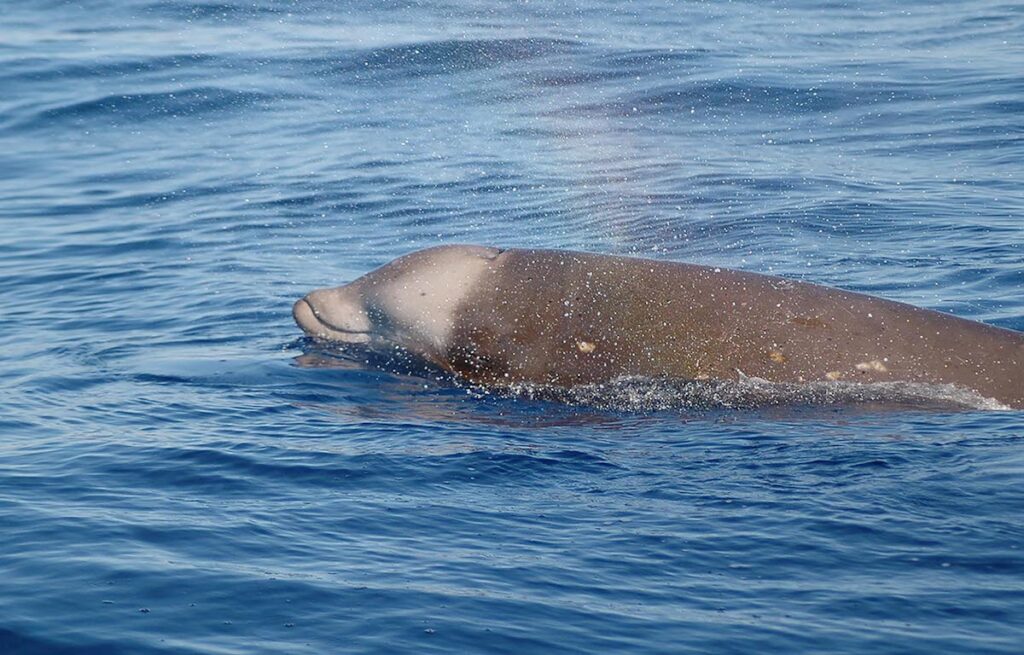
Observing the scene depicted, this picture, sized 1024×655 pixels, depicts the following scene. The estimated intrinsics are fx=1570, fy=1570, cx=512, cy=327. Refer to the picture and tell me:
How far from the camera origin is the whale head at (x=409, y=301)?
10.0 m

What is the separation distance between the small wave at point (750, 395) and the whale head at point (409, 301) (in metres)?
0.95

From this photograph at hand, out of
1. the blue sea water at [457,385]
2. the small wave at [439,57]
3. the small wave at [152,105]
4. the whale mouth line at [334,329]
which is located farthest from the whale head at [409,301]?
the small wave at [439,57]

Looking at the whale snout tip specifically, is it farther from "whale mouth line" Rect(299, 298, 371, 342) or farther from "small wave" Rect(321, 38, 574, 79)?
"small wave" Rect(321, 38, 574, 79)

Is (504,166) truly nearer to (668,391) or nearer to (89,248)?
(89,248)

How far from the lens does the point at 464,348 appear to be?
991 centimetres

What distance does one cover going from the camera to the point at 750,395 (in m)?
9.16

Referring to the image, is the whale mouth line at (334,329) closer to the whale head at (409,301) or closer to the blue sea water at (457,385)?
the whale head at (409,301)

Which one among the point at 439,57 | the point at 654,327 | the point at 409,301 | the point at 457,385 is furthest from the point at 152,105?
the point at 654,327

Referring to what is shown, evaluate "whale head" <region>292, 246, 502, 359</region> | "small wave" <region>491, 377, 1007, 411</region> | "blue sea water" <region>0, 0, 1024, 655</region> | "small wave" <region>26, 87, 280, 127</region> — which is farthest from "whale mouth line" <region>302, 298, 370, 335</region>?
"small wave" <region>26, 87, 280, 127</region>

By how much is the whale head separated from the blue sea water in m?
0.43

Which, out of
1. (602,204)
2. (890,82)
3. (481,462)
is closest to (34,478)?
(481,462)

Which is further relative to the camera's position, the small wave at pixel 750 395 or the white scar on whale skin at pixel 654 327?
the white scar on whale skin at pixel 654 327

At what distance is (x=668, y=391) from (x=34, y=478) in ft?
11.9

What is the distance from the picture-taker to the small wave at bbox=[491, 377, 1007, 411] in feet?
29.4
